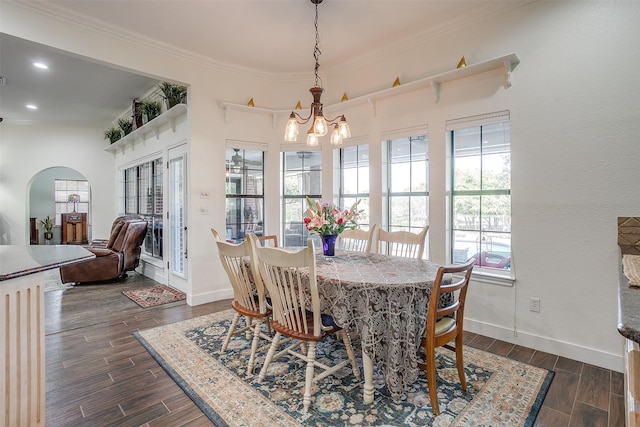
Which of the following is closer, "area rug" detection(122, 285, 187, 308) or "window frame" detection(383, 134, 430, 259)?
"window frame" detection(383, 134, 430, 259)

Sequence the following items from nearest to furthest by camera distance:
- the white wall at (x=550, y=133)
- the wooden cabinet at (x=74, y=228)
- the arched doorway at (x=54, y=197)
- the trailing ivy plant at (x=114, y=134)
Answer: the white wall at (x=550, y=133), the trailing ivy plant at (x=114, y=134), the arched doorway at (x=54, y=197), the wooden cabinet at (x=74, y=228)

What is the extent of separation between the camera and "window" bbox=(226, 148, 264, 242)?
4.41 metres

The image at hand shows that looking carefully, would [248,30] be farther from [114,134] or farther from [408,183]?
[114,134]

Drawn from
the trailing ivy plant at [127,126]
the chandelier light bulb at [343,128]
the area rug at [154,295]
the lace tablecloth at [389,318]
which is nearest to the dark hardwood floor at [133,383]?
the area rug at [154,295]

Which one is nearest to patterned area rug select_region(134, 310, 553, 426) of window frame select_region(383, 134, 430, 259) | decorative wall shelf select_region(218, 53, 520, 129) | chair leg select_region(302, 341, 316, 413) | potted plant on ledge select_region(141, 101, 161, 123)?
chair leg select_region(302, 341, 316, 413)

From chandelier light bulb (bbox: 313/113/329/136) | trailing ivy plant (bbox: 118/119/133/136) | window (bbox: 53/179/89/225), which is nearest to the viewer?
chandelier light bulb (bbox: 313/113/329/136)

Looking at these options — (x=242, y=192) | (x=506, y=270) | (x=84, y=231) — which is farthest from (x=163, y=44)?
(x=84, y=231)

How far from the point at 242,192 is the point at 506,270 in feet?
11.0

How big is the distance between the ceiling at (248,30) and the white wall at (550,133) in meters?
0.15

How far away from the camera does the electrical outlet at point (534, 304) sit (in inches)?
108

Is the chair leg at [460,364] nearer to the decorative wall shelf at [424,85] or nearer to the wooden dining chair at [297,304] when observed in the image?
the wooden dining chair at [297,304]

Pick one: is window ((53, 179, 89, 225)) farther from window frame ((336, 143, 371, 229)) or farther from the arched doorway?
window frame ((336, 143, 371, 229))

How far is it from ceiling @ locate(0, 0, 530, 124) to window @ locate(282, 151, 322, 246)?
1206 millimetres

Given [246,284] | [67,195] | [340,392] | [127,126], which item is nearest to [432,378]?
[340,392]
